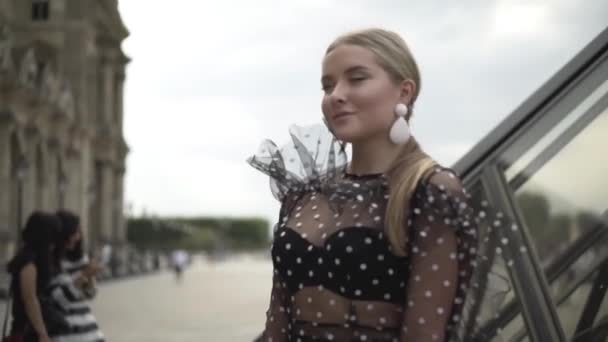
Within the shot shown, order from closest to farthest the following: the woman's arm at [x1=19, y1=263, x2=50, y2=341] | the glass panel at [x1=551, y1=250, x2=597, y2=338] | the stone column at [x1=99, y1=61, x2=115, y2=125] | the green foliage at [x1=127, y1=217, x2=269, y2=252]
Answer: the glass panel at [x1=551, y1=250, x2=597, y2=338] → the woman's arm at [x1=19, y1=263, x2=50, y2=341] → the stone column at [x1=99, y1=61, x2=115, y2=125] → the green foliage at [x1=127, y1=217, x2=269, y2=252]

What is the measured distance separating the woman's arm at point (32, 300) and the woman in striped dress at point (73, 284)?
0.29 m

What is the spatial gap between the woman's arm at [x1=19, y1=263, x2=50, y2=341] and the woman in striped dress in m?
0.29

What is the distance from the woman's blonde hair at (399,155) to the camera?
1656mm

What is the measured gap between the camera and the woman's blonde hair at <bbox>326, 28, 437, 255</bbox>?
5.43 feet

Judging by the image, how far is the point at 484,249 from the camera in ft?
6.54

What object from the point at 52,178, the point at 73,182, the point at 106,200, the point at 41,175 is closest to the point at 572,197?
the point at 41,175

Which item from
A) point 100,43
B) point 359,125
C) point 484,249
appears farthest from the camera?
point 100,43

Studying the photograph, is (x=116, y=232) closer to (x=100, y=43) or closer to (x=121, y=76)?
(x=121, y=76)

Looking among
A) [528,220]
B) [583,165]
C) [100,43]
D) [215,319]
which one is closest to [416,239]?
[528,220]

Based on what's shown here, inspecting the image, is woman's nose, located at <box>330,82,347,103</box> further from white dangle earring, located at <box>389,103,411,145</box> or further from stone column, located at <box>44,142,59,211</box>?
stone column, located at <box>44,142,59,211</box>

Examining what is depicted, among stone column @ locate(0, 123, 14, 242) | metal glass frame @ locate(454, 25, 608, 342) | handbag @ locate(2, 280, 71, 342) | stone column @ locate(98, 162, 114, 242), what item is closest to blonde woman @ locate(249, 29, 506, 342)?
metal glass frame @ locate(454, 25, 608, 342)

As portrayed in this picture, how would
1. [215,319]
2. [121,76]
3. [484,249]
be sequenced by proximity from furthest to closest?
[121,76]
[215,319]
[484,249]

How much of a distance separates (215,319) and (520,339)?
44.7ft

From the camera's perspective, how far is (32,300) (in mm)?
4141
